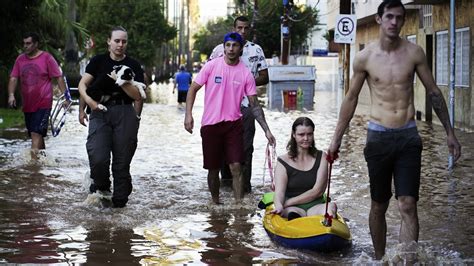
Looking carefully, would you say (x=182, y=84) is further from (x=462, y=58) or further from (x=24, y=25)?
(x=24, y=25)

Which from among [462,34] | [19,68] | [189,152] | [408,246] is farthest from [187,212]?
[462,34]

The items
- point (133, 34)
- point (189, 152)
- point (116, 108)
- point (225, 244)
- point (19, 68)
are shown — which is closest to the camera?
point (225, 244)

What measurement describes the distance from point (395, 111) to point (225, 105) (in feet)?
11.0

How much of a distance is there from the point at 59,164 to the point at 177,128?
27.7 feet

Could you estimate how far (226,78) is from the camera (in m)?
10.0

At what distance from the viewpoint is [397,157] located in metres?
6.99

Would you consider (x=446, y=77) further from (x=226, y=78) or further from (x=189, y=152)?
(x=226, y=78)

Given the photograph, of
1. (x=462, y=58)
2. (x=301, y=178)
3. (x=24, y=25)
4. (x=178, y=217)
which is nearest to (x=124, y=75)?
(x=178, y=217)

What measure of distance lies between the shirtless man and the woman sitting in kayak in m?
1.23

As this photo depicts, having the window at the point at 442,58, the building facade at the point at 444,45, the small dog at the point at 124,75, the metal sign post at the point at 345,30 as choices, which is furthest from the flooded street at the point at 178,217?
the window at the point at 442,58

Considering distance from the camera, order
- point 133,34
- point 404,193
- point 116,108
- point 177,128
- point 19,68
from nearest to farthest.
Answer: point 404,193 → point 116,108 → point 19,68 → point 177,128 → point 133,34

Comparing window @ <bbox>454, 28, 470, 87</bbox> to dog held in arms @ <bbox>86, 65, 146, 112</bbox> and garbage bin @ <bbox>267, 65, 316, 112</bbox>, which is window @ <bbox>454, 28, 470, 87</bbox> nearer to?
garbage bin @ <bbox>267, 65, 316, 112</bbox>

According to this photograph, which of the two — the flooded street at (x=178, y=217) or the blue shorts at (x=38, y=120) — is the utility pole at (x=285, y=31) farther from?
the blue shorts at (x=38, y=120)

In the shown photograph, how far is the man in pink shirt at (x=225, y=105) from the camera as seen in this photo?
10.0 meters
